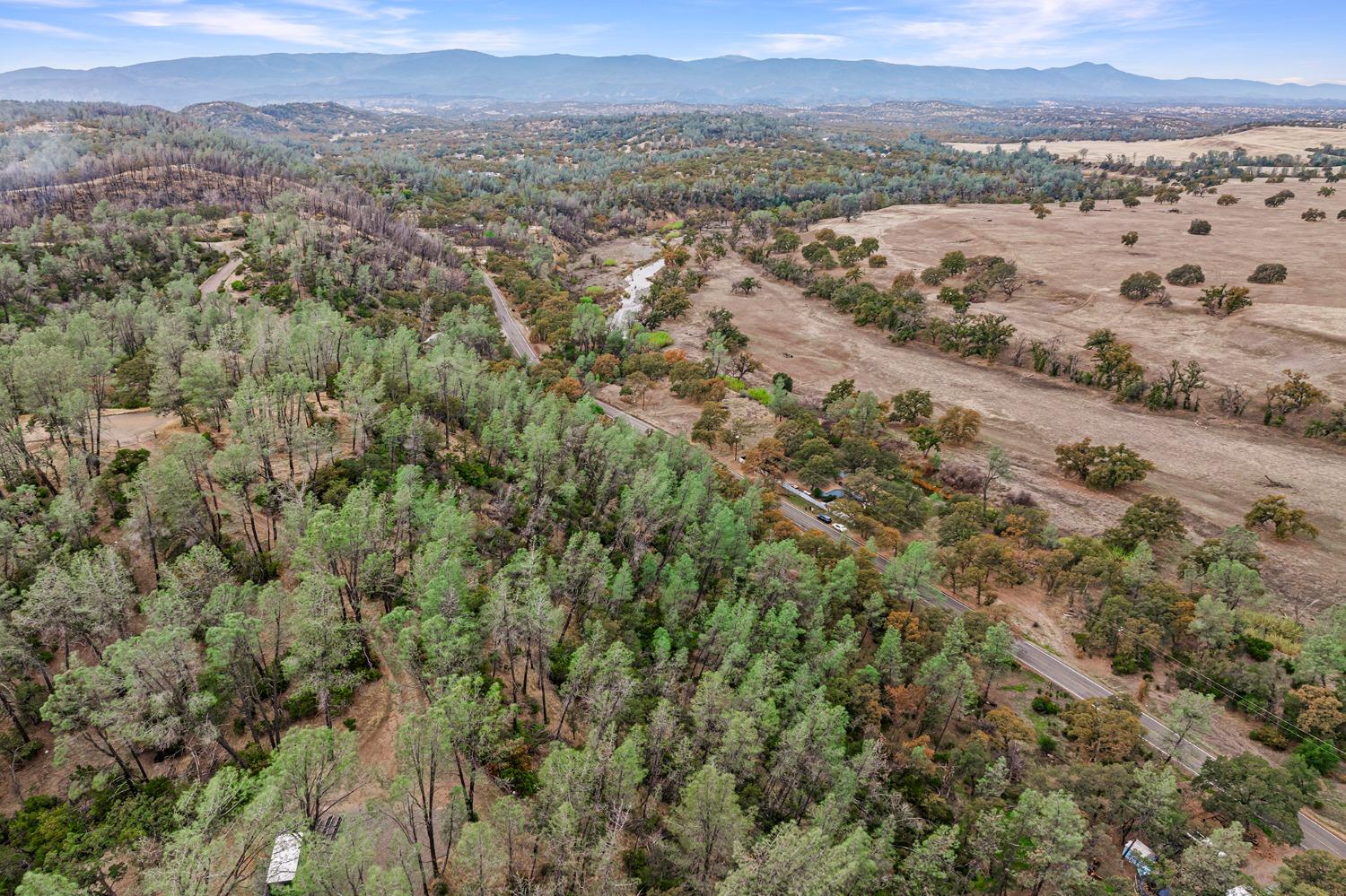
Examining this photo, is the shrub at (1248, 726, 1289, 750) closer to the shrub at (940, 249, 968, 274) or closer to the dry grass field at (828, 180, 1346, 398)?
the dry grass field at (828, 180, 1346, 398)

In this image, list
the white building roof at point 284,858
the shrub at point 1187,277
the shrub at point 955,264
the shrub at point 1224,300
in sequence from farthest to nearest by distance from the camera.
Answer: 1. the shrub at point 955,264
2. the shrub at point 1187,277
3. the shrub at point 1224,300
4. the white building roof at point 284,858

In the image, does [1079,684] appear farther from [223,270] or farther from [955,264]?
[223,270]

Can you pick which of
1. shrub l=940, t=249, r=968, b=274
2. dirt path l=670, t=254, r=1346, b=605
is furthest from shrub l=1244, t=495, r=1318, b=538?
shrub l=940, t=249, r=968, b=274

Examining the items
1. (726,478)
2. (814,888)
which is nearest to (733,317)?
(726,478)

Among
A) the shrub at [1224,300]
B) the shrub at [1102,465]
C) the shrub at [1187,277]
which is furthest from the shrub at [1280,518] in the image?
the shrub at [1187,277]

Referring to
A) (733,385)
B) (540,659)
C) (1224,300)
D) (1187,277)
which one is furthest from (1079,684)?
(1187,277)

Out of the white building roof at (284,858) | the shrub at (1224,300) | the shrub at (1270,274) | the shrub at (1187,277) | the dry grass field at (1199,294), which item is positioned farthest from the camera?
the shrub at (1187,277)

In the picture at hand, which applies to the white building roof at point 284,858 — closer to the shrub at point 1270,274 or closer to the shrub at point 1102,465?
the shrub at point 1102,465
